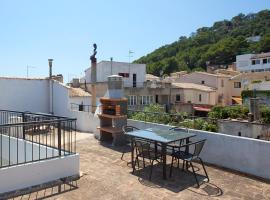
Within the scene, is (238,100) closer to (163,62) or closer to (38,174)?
(163,62)

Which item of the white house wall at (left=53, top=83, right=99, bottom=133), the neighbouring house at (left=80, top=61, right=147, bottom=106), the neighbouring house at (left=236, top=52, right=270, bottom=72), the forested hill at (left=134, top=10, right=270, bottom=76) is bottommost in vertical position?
the white house wall at (left=53, top=83, right=99, bottom=133)

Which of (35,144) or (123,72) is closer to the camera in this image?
(35,144)

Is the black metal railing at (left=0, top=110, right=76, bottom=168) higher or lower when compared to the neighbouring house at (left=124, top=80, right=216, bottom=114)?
lower

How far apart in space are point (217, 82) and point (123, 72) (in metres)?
16.7

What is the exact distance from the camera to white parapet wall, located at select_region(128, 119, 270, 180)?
6803 mm

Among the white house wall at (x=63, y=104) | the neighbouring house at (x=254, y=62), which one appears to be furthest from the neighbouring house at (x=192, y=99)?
the neighbouring house at (x=254, y=62)

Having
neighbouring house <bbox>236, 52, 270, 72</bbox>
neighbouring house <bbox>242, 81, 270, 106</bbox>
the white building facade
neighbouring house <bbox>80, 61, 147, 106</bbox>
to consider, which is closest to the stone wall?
neighbouring house <bbox>80, 61, 147, 106</bbox>

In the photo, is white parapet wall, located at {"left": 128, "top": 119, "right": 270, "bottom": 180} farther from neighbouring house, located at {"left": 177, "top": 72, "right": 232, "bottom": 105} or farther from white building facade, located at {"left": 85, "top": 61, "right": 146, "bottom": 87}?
neighbouring house, located at {"left": 177, "top": 72, "right": 232, "bottom": 105}

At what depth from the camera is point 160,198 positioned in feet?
18.5

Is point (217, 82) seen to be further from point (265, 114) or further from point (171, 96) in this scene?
point (265, 114)

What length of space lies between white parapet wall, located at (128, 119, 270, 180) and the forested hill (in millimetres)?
67878

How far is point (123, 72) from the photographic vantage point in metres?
37.5

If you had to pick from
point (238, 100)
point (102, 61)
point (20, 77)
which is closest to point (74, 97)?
point (20, 77)

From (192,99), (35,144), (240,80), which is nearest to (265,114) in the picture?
(192,99)
